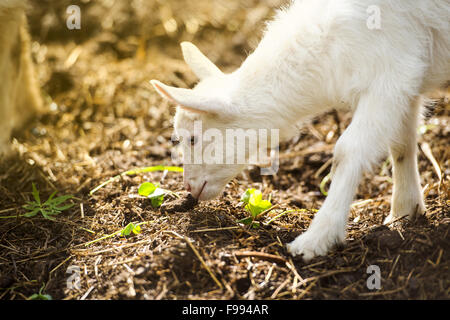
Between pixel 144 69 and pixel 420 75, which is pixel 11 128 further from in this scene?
pixel 420 75

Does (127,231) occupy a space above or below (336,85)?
below

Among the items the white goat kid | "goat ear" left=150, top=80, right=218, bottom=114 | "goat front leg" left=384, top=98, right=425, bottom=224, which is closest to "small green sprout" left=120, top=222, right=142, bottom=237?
the white goat kid

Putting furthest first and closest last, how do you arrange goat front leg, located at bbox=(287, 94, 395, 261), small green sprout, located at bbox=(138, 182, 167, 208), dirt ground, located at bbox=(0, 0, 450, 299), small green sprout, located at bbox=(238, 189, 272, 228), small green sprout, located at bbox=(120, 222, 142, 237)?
1. small green sprout, located at bbox=(138, 182, 167, 208)
2. small green sprout, located at bbox=(238, 189, 272, 228)
3. small green sprout, located at bbox=(120, 222, 142, 237)
4. goat front leg, located at bbox=(287, 94, 395, 261)
5. dirt ground, located at bbox=(0, 0, 450, 299)

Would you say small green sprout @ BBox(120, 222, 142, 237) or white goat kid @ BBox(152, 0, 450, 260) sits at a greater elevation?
white goat kid @ BBox(152, 0, 450, 260)

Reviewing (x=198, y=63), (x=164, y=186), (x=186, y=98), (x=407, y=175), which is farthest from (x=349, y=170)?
(x=164, y=186)

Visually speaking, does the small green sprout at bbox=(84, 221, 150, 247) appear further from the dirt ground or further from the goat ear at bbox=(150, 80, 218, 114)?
the goat ear at bbox=(150, 80, 218, 114)

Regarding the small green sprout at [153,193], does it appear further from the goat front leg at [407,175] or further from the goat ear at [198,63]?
the goat front leg at [407,175]

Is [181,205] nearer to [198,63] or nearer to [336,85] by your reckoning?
[198,63]

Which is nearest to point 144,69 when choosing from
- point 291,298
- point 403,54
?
point 403,54
